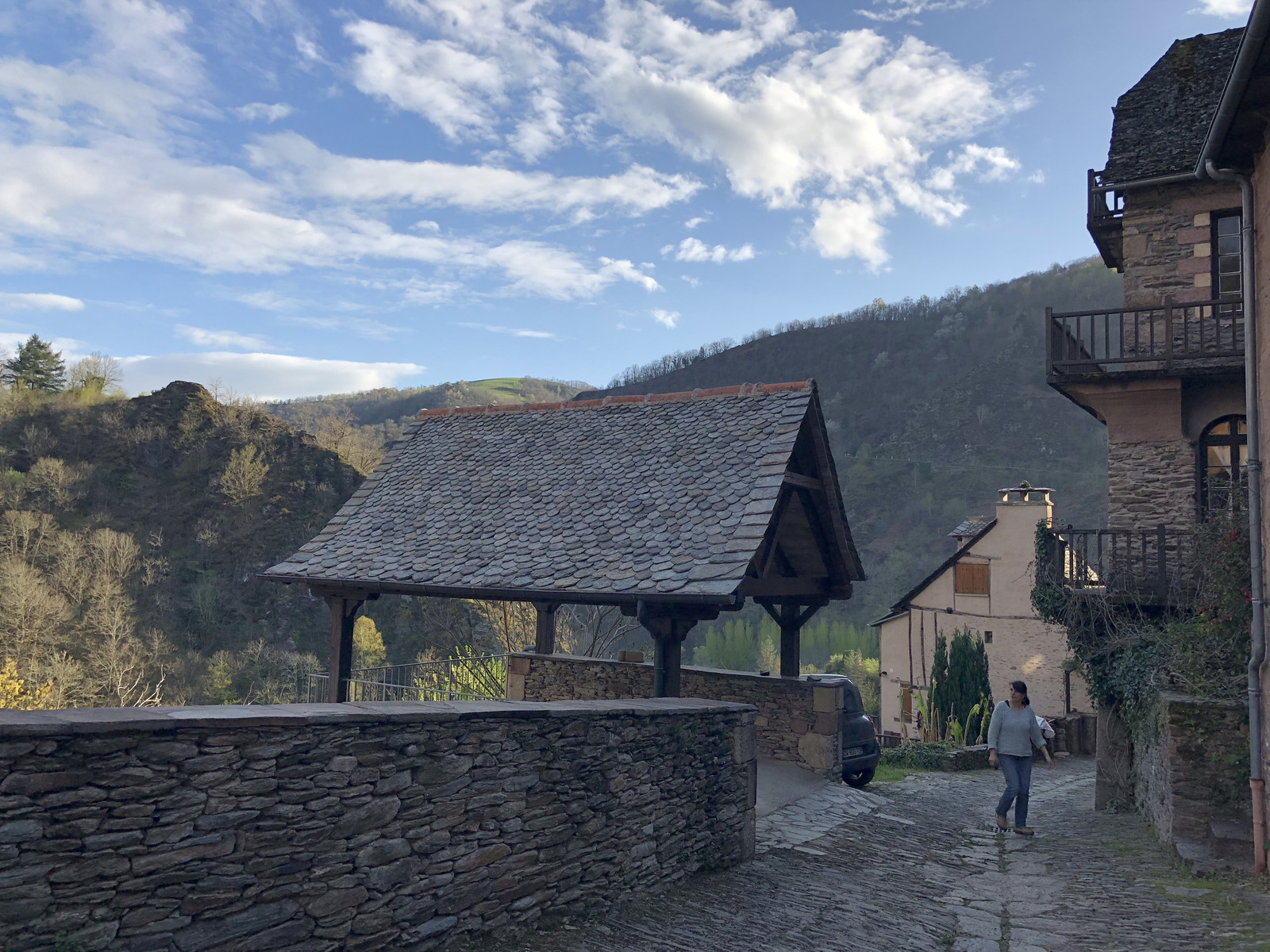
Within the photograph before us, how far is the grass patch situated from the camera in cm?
1413

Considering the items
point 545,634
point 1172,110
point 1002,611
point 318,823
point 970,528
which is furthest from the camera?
point 970,528

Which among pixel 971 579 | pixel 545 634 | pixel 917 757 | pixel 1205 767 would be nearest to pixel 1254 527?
pixel 1205 767

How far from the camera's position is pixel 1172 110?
14680 mm

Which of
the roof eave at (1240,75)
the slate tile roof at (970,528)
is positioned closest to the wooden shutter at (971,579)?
the slate tile roof at (970,528)

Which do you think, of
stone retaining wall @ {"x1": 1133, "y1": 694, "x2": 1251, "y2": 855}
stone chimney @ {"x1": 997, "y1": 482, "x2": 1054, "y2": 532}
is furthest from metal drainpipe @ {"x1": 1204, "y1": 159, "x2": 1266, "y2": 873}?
stone chimney @ {"x1": 997, "y1": 482, "x2": 1054, "y2": 532}

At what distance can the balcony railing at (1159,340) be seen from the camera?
1253 centimetres

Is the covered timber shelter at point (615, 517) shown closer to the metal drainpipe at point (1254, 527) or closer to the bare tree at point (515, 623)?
the metal drainpipe at point (1254, 527)

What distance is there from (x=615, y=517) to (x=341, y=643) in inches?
178

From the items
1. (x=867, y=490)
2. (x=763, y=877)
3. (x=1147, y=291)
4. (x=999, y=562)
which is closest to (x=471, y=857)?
(x=763, y=877)

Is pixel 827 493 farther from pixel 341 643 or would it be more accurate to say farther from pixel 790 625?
pixel 341 643

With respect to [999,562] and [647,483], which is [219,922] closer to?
[647,483]

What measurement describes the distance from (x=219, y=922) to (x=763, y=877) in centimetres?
472

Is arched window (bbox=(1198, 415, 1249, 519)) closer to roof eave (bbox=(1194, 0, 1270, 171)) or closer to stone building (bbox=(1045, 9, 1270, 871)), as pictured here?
stone building (bbox=(1045, 9, 1270, 871))

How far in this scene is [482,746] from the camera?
5223 mm
